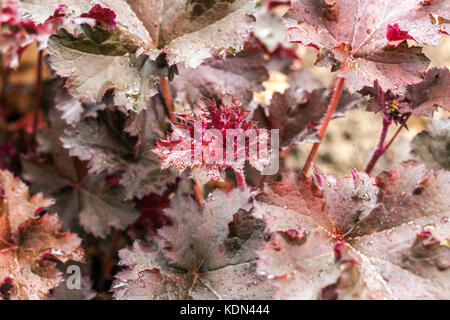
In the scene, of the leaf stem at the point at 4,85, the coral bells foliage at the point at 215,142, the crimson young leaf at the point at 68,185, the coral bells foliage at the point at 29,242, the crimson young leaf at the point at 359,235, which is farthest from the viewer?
the leaf stem at the point at 4,85

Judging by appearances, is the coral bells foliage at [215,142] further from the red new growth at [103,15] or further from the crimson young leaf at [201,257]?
the red new growth at [103,15]

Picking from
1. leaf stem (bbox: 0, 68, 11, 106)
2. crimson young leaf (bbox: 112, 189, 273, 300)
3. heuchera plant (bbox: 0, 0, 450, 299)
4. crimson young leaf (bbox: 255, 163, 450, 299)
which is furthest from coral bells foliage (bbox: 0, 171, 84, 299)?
leaf stem (bbox: 0, 68, 11, 106)

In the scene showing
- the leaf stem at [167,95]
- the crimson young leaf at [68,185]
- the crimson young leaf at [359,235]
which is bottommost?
the crimson young leaf at [68,185]

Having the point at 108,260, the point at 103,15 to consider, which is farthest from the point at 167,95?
the point at 108,260

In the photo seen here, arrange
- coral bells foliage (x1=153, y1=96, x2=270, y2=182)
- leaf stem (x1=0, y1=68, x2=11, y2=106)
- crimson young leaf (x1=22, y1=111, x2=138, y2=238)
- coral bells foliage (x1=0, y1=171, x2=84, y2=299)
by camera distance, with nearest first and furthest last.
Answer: coral bells foliage (x1=153, y1=96, x2=270, y2=182)
coral bells foliage (x1=0, y1=171, x2=84, y2=299)
crimson young leaf (x1=22, y1=111, x2=138, y2=238)
leaf stem (x1=0, y1=68, x2=11, y2=106)

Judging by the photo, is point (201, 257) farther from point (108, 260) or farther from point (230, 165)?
point (108, 260)

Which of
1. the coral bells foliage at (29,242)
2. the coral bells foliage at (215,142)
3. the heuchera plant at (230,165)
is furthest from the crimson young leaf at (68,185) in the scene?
the coral bells foliage at (215,142)

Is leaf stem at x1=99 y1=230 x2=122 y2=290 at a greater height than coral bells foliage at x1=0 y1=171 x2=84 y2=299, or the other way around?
coral bells foliage at x1=0 y1=171 x2=84 y2=299

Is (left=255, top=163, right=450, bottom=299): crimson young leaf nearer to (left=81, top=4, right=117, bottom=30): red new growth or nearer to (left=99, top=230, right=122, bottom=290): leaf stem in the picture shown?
(left=81, top=4, right=117, bottom=30): red new growth
